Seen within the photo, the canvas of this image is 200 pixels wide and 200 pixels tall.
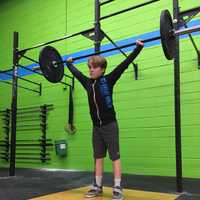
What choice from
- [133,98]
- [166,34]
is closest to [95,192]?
[166,34]

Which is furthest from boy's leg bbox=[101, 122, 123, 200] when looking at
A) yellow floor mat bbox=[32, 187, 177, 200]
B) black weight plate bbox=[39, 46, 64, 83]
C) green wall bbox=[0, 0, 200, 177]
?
green wall bbox=[0, 0, 200, 177]

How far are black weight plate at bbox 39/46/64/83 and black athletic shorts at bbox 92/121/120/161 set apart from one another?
0.97 m

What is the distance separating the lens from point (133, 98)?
454 centimetres

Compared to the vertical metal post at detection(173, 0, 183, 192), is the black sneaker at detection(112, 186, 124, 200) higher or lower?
lower

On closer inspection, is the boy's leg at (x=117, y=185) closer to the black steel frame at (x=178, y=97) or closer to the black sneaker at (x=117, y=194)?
the black sneaker at (x=117, y=194)

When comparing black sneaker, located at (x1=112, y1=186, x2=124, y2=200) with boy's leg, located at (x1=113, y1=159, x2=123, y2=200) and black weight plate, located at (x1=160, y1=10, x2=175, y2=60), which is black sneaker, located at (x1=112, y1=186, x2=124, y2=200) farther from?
black weight plate, located at (x1=160, y1=10, x2=175, y2=60)

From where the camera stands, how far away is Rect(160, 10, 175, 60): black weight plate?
2711mm

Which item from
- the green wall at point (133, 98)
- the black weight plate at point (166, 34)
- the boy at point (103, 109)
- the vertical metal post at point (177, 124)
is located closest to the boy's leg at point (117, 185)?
the boy at point (103, 109)

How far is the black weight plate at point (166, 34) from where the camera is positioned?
8.89 ft

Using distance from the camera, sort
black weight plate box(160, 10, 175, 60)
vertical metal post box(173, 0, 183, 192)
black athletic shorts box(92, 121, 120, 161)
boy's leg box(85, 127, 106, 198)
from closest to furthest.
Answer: black weight plate box(160, 10, 175, 60), black athletic shorts box(92, 121, 120, 161), boy's leg box(85, 127, 106, 198), vertical metal post box(173, 0, 183, 192)

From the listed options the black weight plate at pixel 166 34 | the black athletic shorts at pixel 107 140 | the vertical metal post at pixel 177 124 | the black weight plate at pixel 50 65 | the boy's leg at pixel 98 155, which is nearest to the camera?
the black weight plate at pixel 166 34

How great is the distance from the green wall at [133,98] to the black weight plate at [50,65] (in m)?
1.18

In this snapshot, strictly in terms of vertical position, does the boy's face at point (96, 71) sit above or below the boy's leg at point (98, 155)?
→ above

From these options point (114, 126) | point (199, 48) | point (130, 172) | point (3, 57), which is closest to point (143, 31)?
point (199, 48)
